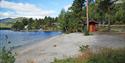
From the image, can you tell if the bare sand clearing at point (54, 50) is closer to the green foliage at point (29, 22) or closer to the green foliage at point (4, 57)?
the green foliage at point (29, 22)

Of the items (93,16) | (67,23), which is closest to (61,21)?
(67,23)

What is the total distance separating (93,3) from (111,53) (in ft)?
72.0

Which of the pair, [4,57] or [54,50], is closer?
[4,57]

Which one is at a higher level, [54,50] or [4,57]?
[4,57]

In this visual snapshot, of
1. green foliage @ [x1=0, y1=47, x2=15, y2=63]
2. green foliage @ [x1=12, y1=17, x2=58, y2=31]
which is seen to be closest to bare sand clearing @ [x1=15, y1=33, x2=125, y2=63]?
green foliage @ [x1=12, y1=17, x2=58, y2=31]

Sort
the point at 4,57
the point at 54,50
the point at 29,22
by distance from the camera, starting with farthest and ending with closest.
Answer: the point at 29,22
the point at 54,50
the point at 4,57

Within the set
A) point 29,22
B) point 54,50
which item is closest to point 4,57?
point 54,50

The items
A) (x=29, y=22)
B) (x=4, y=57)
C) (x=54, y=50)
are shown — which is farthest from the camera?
(x=29, y=22)

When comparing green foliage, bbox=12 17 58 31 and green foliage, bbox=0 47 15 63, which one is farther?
green foliage, bbox=12 17 58 31

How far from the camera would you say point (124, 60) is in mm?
6180

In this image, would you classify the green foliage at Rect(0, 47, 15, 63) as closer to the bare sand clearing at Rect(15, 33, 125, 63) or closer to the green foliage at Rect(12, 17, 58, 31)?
the bare sand clearing at Rect(15, 33, 125, 63)

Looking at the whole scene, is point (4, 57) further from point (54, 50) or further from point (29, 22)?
point (29, 22)

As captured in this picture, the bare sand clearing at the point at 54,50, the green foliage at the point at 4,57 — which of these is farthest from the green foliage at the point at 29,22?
the green foliage at the point at 4,57

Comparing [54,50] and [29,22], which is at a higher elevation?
[29,22]
